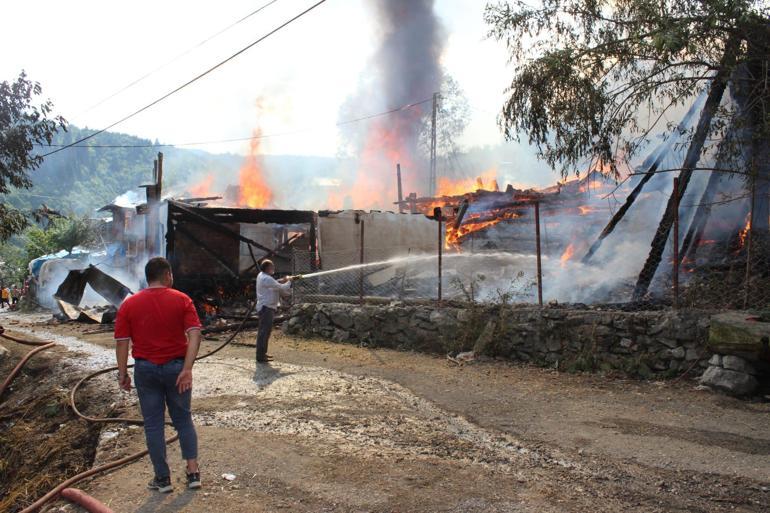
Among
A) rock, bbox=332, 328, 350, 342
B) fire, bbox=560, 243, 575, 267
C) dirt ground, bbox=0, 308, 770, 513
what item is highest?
fire, bbox=560, 243, 575, 267

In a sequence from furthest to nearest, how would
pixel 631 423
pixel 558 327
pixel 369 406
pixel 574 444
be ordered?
pixel 558 327, pixel 369 406, pixel 631 423, pixel 574 444

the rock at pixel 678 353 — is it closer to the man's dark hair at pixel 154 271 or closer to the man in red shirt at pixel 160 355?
the man in red shirt at pixel 160 355

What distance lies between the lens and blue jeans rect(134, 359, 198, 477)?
394 centimetres

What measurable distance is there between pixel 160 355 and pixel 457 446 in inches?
107

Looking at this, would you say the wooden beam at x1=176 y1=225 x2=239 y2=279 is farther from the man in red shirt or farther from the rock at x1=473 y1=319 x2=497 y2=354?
the man in red shirt

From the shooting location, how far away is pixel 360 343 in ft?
35.1

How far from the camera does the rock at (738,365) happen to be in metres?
6.34

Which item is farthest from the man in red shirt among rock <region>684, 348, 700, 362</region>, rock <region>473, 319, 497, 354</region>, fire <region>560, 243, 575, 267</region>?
fire <region>560, 243, 575, 267</region>

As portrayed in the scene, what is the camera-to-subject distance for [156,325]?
391 cm

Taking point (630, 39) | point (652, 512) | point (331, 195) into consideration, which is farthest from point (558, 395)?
point (331, 195)

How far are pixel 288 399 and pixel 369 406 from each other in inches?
42.8

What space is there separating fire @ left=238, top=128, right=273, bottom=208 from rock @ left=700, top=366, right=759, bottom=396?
3437 cm

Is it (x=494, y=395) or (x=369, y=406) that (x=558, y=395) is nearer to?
(x=494, y=395)

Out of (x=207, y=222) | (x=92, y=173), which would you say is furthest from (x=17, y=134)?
(x=92, y=173)
